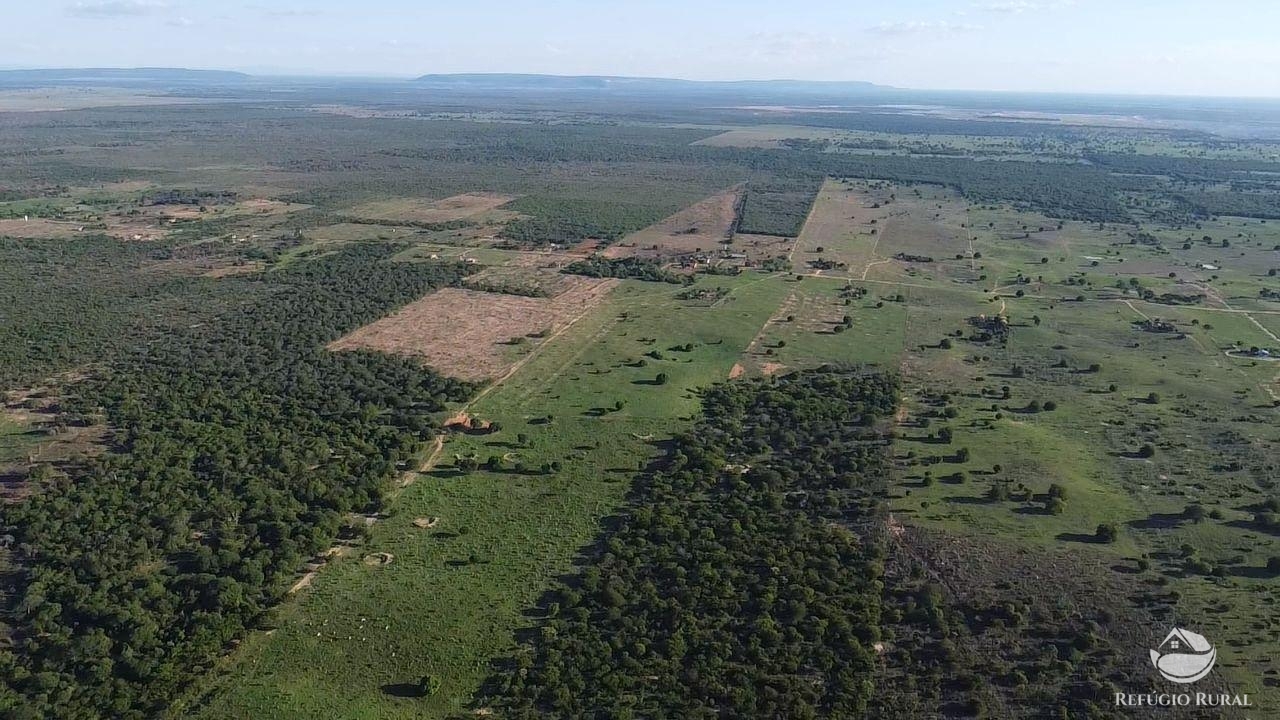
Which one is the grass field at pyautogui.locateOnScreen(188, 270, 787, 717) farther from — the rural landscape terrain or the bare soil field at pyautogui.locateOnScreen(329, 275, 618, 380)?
the bare soil field at pyautogui.locateOnScreen(329, 275, 618, 380)

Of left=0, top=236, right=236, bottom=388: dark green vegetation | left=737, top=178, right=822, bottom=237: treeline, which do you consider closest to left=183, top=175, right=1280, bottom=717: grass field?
left=737, top=178, right=822, bottom=237: treeline

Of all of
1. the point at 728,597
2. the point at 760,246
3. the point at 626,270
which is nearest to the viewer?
the point at 728,597

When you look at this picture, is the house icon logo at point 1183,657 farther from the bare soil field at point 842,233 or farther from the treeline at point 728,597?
the bare soil field at point 842,233

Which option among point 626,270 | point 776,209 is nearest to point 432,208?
point 626,270

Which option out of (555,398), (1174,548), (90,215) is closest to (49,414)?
(555,398)

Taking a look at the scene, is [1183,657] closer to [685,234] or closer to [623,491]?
[623,491]
